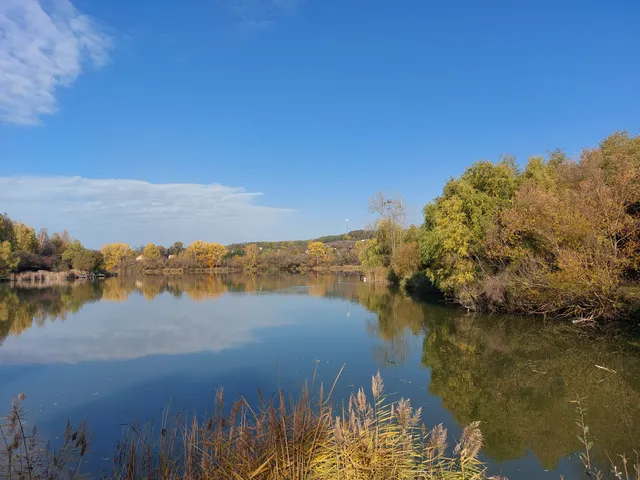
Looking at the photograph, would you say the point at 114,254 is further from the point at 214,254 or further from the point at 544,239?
the point at 544,239

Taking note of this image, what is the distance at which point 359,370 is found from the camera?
1039 cm

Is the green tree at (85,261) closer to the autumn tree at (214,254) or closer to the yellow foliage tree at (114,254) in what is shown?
the yellow foliage tree at (114,254)

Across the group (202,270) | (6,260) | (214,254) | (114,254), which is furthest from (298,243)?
(6,260)

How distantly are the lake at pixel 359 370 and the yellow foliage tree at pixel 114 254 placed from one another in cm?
7009

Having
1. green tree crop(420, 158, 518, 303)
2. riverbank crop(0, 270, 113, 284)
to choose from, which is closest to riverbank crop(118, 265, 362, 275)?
riverbank crop(0, 270, 113, 284)

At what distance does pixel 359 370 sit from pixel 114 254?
3504 inches

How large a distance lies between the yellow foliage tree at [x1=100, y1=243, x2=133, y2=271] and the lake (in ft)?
230

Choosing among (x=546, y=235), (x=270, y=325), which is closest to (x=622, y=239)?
(x=546, y=235)

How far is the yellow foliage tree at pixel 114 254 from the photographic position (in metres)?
84.9

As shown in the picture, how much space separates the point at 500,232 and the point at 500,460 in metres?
15.5

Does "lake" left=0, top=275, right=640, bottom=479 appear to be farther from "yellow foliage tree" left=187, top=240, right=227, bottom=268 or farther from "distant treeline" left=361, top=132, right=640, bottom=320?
"yellow foliage tree" left=187, top=240, right=227, bottom=268

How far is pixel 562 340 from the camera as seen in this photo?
13625 millimetres

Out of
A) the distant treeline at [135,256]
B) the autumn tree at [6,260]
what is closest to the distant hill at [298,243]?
the distant treeline at [135,256]

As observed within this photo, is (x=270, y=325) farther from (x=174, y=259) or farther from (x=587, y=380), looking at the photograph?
(x=174, y=259)
